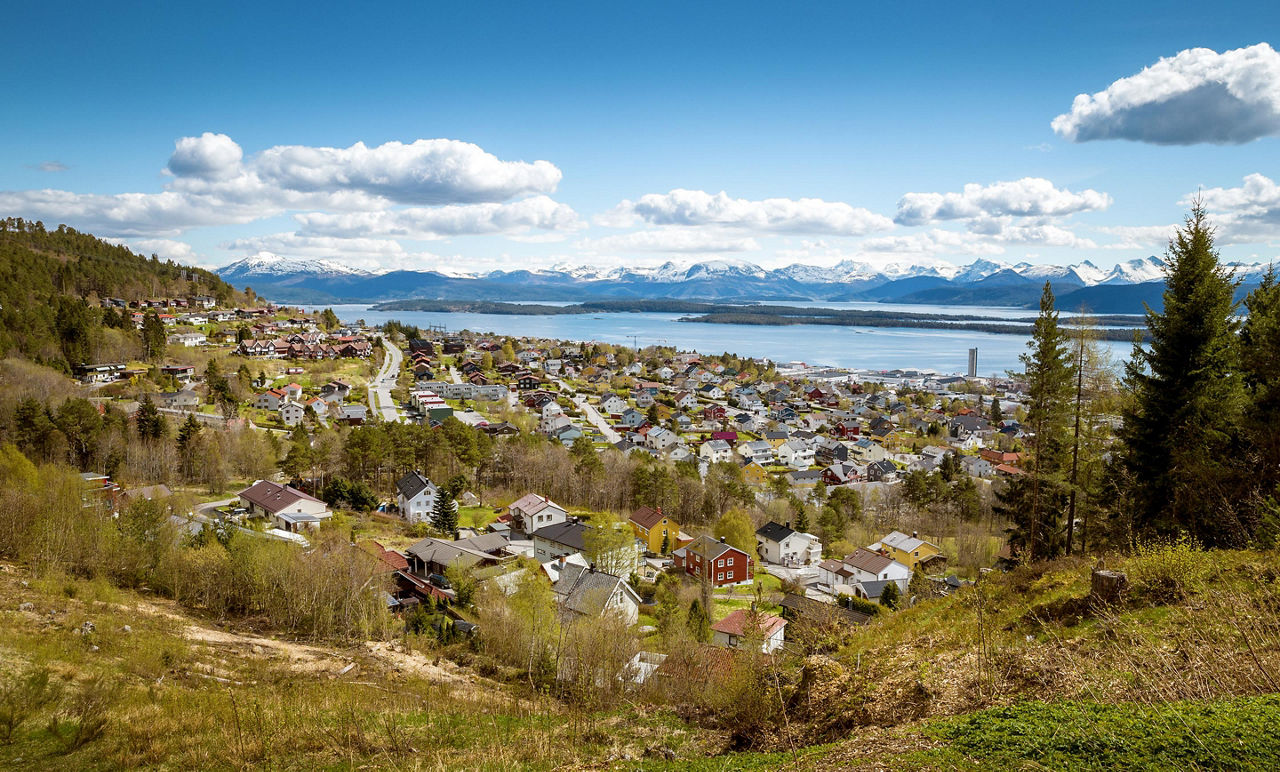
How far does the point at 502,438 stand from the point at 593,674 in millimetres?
27390

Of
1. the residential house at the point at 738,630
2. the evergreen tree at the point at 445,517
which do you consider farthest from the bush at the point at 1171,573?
the evergreen tree at the point at 445,517

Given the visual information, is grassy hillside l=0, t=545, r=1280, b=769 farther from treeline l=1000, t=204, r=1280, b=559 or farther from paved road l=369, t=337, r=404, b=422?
paved road l=369, t=337, r=404, b=422

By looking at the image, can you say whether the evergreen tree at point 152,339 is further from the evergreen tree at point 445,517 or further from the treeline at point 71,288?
the evergreen tree at point 445,517

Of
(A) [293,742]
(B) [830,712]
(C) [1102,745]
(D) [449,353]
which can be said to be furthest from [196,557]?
(D) [449,353]

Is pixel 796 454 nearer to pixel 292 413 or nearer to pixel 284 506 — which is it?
pixel 284 506

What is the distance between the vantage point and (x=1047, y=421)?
1130 cm

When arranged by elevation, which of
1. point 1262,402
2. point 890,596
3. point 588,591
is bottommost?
point 890,596

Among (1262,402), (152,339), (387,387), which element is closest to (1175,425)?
(1262,402)

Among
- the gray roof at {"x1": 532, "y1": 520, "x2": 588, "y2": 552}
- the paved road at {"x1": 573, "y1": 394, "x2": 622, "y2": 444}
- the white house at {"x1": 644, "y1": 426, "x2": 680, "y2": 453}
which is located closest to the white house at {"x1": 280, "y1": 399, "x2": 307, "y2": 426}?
the paved road at {"x1": 573, "y1": 394, "x2": 622, "y2": 444}

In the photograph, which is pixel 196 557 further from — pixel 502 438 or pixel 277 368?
pixel 277 368

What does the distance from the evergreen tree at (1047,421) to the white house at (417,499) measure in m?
20.0

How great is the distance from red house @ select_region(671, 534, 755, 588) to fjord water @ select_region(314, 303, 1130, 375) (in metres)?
69.8

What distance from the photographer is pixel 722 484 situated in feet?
94.3

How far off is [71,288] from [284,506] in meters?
48.3
